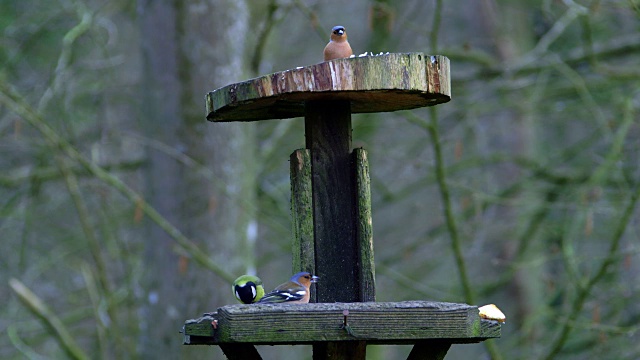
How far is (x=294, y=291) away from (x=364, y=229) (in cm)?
41

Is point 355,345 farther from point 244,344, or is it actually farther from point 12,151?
point 12,151

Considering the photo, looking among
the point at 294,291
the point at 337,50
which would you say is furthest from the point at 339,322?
the point at 337,50

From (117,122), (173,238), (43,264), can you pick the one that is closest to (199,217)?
(173,238)

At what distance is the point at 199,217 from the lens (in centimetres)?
689

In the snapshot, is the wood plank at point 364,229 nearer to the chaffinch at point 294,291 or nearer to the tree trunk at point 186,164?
the chaffinch at point 294,291

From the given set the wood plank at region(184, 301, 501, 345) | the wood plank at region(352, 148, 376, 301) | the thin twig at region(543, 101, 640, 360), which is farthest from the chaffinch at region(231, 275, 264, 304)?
the thin twig at region(543, 101, 640, 360)

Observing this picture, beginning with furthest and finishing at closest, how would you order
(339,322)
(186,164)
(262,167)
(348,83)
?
(262,167), (186,164), (348,83), (339,322)

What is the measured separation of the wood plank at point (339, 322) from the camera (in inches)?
114

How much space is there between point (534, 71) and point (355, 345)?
6515 mm

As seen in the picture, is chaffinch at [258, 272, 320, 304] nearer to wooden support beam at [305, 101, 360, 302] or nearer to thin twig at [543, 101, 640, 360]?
wooden support beam at [305, 101, 360, 302]

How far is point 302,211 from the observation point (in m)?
3.53

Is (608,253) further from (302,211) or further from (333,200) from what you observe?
(302,211)

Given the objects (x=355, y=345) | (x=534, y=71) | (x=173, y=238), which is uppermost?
(x=534, y=71)

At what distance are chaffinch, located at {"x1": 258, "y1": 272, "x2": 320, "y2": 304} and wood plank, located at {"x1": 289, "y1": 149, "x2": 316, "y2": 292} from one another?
0.26 ft
